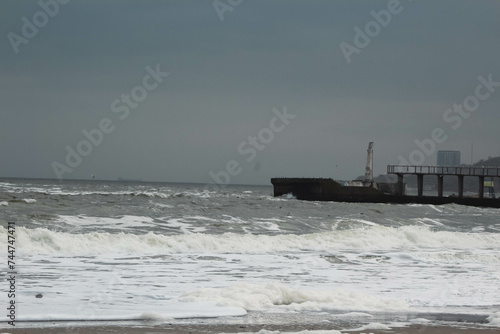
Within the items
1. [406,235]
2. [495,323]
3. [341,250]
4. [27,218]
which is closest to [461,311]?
[495,323]

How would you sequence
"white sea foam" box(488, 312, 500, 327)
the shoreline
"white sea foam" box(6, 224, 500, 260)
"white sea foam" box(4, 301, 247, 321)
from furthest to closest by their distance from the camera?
1. "white sea foam" box(6, 224, 500, 260)
2. "white sea foam" box(488, 312, 500, 327)
3. "white sea foam" box(4, 301, 247, 321)
4. the shoreline

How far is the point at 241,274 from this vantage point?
15.2m

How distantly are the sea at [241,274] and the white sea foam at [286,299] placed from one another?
0.02m

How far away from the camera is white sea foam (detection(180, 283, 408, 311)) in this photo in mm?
11062

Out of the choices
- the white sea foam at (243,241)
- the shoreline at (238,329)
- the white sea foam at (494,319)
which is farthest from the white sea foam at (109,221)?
the white sea foam at (494,319)

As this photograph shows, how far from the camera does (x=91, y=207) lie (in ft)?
112

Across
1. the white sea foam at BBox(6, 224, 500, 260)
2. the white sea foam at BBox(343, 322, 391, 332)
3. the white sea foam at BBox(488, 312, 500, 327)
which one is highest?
the white sea foam at BBox(343, 322, 391, 332)

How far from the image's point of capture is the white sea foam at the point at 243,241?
19.4 meters

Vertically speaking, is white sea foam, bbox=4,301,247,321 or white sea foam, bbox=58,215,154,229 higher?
white sea foam, bbox=4,301,247,321

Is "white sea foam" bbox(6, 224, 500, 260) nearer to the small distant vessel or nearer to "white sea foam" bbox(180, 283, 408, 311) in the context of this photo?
"white sea foam" bbox(180, 283, 408, 311)

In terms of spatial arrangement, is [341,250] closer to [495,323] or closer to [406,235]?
[406,235]

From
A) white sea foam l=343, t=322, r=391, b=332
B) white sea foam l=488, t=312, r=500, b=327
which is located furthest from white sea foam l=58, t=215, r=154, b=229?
white sea foam l=343, t=322, r=391, b=332

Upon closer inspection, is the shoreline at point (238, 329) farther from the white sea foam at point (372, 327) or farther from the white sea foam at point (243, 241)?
the white sea foam at point (243, 241)

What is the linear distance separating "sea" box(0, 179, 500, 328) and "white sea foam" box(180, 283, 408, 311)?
0.02 metres
